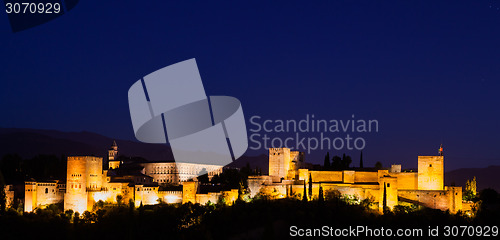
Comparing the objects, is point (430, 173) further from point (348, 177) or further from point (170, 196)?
point (170, 196)

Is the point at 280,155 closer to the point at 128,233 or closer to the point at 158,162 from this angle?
the point at 128,233

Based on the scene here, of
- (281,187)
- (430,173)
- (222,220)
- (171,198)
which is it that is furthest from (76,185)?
(430,173)

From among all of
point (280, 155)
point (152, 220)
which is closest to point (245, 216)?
point (152, 220)

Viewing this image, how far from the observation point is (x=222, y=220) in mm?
44469

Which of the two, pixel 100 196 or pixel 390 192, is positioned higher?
pixel 390 192

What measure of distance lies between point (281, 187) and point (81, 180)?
648 inches

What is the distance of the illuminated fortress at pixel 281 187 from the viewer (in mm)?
47913

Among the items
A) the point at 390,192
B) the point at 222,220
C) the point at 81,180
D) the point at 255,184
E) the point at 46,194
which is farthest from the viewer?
the point at 81,180

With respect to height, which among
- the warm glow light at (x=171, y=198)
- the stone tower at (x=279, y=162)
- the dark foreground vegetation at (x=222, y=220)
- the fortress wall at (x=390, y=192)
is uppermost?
the stone tower at (x=279, y=162)

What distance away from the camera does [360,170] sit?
52438mm

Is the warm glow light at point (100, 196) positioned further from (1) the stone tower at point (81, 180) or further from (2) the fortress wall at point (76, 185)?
(2) the fortress wall at point (76, 185)

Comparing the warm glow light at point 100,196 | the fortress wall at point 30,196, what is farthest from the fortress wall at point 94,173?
the fortress wall at point 30,196

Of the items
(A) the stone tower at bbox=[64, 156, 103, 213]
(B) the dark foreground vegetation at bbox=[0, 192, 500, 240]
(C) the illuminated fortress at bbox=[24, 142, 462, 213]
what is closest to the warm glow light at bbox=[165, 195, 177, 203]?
(C) the illuminated fortress at bbox=[24, 142, 462, 213]

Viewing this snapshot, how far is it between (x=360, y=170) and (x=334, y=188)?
13.0 ft
